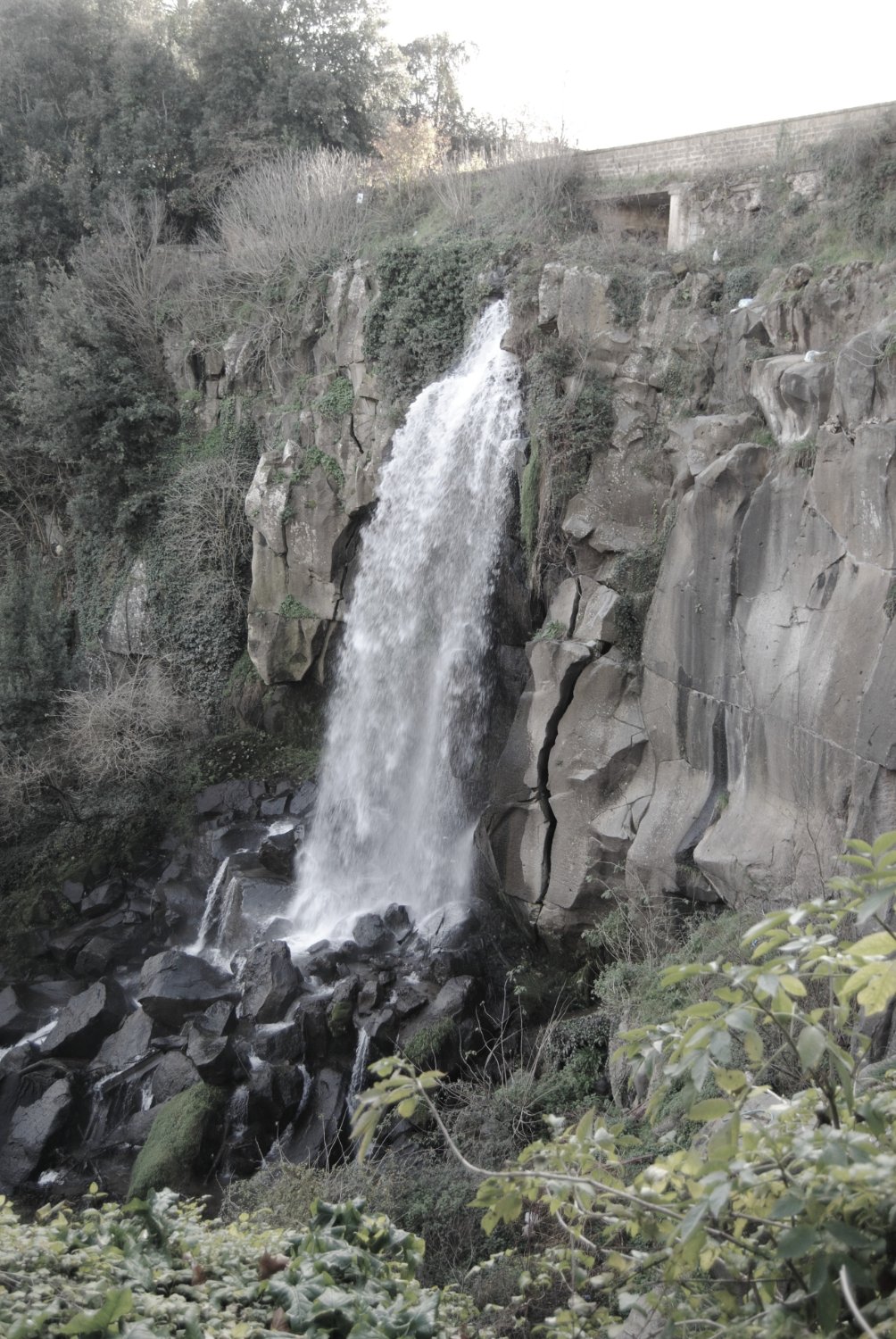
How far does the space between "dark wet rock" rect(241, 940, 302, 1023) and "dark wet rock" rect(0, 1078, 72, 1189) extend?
1.96m

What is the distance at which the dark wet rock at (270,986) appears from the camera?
1097 cm

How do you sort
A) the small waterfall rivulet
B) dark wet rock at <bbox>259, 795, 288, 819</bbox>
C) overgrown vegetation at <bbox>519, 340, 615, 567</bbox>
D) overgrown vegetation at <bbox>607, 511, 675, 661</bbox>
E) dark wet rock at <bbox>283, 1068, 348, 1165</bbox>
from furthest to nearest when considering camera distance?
1. dark wet rock at <bbox>259, 795, 288, 819</bbox>
2. the small waterfall rivulet
3. overgrown vegetation at <bbox>519, 340, 615, 567</bbox>
4. overgrown vegetation at <bbox>607, 511, 675, 661</bbox>
5. dark wet rock at <bbox>283, 1068, 348, 1165</bbox>

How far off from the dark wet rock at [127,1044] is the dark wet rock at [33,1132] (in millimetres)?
550

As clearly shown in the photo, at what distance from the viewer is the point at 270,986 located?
437 inches

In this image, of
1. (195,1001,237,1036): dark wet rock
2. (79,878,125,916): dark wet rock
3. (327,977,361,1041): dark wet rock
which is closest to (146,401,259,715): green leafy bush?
(79,878,125,916): dark wet rock

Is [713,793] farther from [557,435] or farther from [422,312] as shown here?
[422,312]

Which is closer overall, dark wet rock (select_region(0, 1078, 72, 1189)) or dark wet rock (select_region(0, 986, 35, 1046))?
dark wet rock (select_region(0, 1078, 72, 1189))

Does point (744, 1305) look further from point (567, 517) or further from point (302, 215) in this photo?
point (302, 215)

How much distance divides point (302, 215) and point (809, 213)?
9.04 metres

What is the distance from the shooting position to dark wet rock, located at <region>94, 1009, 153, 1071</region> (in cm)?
1101

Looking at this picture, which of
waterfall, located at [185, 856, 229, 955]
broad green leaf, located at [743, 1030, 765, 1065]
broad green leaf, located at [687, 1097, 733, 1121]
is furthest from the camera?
waterfall, located at [185, 856, 229, 955]

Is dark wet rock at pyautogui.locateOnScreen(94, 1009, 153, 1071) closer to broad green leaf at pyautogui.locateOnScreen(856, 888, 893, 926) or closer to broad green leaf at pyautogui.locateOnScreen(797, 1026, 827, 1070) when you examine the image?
broad green leaf at pyautogui.locateOnScreen(797, 1026, 827, 1070)

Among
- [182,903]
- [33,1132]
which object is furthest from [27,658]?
[33,1132]

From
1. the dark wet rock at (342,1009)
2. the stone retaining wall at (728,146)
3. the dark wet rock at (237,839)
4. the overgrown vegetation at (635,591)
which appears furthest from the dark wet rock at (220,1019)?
the stone retaining wall at (728,146)
